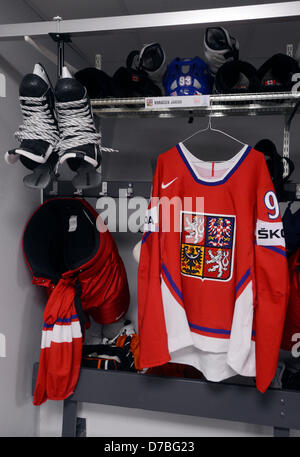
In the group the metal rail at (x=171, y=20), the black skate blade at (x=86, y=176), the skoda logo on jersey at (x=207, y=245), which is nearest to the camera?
the metal rail at (x=171, y=20)

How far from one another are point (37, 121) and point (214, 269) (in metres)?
0.73

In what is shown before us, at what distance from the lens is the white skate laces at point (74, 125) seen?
36.7 inches

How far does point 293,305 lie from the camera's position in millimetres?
1224

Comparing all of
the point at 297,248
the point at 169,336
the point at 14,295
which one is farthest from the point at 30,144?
the point at 297,248

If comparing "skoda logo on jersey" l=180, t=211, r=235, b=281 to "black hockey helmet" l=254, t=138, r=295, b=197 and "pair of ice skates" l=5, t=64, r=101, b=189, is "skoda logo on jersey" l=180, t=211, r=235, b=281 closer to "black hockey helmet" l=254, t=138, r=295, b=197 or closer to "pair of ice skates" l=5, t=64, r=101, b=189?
"black hockey helmet" l=254, t=138, r=295, b=197

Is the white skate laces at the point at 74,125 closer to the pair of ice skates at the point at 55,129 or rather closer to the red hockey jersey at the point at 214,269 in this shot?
the pair of ice skates at the point at 55,129

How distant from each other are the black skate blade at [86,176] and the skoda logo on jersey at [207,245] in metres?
0.34

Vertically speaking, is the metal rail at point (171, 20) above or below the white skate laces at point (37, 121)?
above

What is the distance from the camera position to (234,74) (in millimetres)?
1185

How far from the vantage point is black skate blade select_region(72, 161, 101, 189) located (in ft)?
3.25

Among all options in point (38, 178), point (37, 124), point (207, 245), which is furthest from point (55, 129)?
point (207, 245)

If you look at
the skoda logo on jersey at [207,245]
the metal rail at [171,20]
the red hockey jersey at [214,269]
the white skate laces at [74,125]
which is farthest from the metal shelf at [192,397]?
the metal rail at [171,20]

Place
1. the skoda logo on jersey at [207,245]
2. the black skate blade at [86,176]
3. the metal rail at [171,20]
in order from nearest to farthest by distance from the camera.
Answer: the metal rail at [171,20] → the black skate blade at [86,176] → the skoda logo on jersey at [207,245]

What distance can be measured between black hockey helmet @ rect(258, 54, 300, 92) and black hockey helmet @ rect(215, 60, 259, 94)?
0.04 meters
